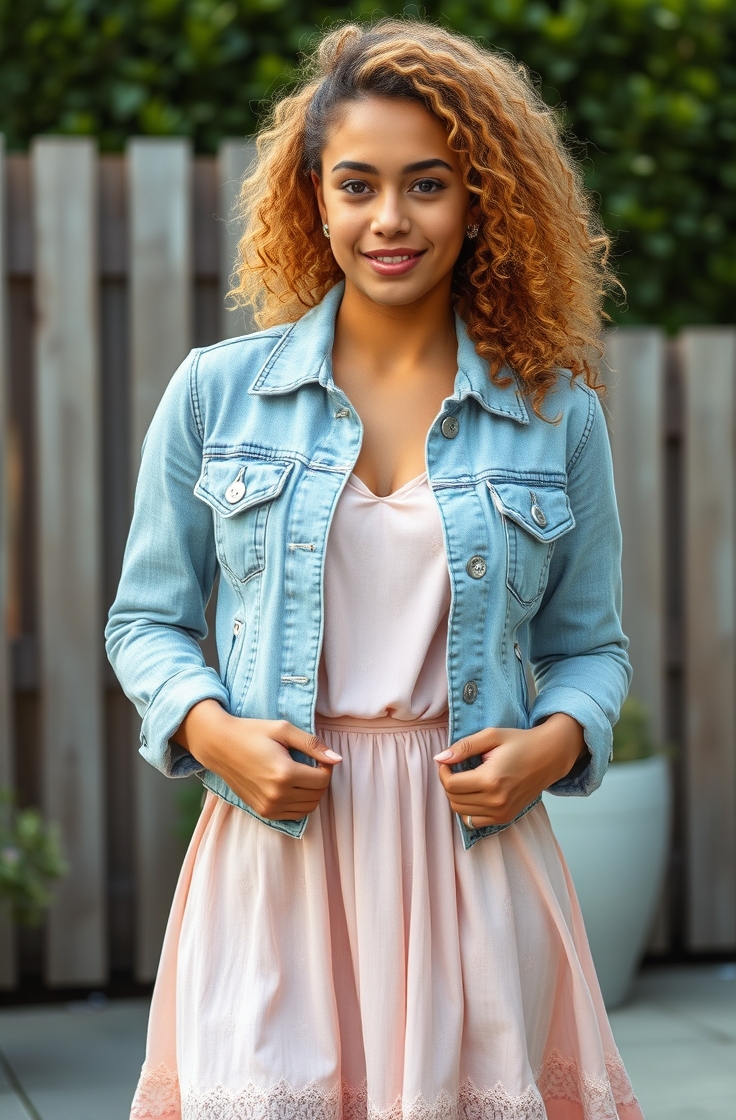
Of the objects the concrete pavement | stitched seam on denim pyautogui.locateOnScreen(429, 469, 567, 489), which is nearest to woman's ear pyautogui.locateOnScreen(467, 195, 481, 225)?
stitched seam on denim pyautogui.locateOnScreen(429, 469, 567, 489)

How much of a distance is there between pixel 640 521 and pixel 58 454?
1879mm

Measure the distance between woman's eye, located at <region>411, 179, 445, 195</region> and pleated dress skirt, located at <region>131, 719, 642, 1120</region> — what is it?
702 millimetres

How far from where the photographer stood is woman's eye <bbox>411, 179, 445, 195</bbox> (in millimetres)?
1855

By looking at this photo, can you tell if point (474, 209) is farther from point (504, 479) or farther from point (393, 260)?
point (504, 479)

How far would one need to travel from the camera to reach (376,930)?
179cm

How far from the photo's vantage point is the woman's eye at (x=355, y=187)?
73.1 inches

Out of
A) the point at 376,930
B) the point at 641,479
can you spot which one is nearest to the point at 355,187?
the point at 376,930

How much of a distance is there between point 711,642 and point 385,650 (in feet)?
10.1

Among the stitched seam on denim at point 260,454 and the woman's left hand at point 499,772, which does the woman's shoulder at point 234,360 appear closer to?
the stitched seam on denim at point 260,454

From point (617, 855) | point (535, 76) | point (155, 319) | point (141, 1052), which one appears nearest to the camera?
point (141, 1052)

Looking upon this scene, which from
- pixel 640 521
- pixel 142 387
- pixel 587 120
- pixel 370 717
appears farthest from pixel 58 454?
pixel 370 717

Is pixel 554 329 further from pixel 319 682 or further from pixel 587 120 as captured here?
pixel 587 120

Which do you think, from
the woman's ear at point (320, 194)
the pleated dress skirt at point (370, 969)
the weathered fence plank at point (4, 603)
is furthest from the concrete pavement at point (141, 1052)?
the woman's ear at point (320, 194)

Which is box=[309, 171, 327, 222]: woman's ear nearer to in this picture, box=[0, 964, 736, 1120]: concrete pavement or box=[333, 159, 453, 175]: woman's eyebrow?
box=[333, 159, 453, 175]: woman's eyebrow
